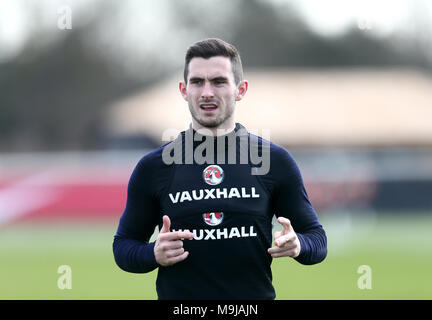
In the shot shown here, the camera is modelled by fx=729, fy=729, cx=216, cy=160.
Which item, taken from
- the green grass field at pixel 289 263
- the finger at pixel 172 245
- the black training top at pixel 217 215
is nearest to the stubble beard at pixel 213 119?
the black training top at pixel 217 215

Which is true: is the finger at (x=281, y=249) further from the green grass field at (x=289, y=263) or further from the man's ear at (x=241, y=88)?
the green grass field at (x=289, y=263)

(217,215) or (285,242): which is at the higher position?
(217,215)

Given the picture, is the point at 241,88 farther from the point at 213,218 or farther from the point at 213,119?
the point at 213,218

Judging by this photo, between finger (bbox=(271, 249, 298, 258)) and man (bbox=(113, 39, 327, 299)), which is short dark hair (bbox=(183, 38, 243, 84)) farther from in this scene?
finger (bbox=(271, 249, 298, 258))

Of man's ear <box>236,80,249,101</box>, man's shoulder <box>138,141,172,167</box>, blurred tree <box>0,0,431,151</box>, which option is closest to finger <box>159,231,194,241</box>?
man's shoulder <box>138,141,172,167</box>

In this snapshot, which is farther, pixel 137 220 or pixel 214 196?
pixel 137 220

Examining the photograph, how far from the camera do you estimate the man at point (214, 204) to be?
4.41 meters

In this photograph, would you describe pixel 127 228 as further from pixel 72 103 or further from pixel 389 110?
pixel 72 103

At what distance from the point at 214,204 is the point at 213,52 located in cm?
95

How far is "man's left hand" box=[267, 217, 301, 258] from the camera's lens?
4129mm

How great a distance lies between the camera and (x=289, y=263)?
589 inches

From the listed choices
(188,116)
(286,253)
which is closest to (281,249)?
(286,253)

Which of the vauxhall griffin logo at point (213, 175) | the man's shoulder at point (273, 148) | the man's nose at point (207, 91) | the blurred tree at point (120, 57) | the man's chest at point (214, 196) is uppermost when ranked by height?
the blurred tree at point (120, 57)

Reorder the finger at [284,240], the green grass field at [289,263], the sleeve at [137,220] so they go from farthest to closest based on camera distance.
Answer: the green grass field at [289,263], the sleeve at [137,220], the finger at [284,240]
